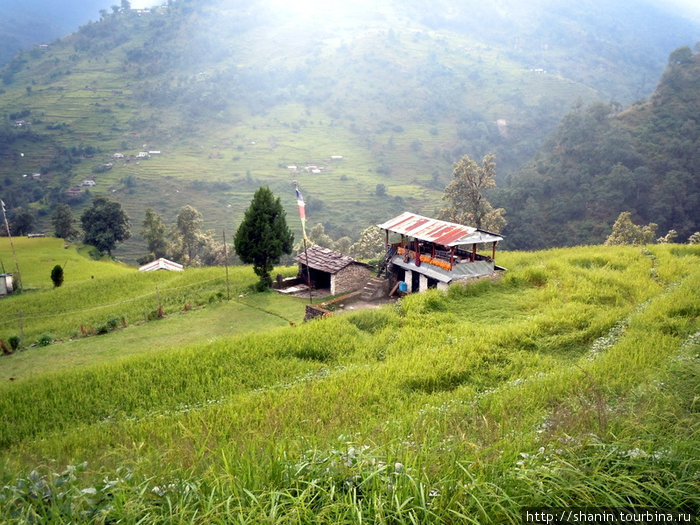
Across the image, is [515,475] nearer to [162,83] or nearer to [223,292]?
[223,292]

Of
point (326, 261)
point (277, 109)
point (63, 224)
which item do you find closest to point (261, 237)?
point (326, 261)

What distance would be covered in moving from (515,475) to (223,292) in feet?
69.7

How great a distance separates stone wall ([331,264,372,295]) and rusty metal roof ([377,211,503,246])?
99.5 inches

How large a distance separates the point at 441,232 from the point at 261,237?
8.74 metres

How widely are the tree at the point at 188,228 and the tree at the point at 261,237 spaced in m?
27.9

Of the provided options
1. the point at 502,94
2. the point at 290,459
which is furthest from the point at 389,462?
the point at 502,94

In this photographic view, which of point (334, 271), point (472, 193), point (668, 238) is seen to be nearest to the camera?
point (334, 271)

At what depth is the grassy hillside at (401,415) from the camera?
3828mm

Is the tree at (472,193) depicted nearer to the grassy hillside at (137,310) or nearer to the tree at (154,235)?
the grassy hillside at (137,310)

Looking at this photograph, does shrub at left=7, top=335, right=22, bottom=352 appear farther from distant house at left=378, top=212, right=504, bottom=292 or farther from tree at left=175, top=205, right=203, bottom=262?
tree at left=175, top=205, right=203, bottom=262

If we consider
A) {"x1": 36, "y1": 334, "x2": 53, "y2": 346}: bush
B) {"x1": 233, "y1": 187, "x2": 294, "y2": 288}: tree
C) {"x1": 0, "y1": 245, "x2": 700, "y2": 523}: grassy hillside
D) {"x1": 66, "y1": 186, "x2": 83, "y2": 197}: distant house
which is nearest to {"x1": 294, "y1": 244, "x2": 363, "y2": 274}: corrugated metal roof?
{"x1": 233, "y1": 187, "x2": 294, "y2": 288}: tree

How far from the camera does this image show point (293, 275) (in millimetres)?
26438

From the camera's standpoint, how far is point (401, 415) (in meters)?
7.94

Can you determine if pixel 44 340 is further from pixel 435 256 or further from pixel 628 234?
pixel 628 234
